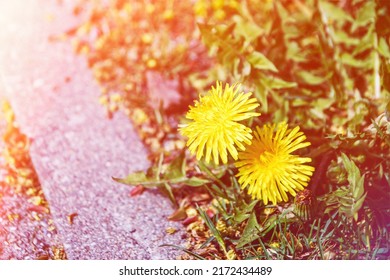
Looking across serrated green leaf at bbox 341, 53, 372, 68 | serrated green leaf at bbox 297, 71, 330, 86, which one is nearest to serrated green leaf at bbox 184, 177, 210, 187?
serrated green leaf at bbox 297, 71, 330, 86

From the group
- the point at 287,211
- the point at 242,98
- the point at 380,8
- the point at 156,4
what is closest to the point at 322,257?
the point at 287,211

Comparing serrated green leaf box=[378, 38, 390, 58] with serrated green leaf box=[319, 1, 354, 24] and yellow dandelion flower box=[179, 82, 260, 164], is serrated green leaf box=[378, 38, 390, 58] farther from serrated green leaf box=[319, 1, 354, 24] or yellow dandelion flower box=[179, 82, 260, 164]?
yellow dandelion flower box=[179, 82, 260, 164]

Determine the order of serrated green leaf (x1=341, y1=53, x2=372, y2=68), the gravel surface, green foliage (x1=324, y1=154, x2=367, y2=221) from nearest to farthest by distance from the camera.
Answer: green foliage (x1=324, y1=154, x2=367, y2=221) → the gravel surface → serrated green leaf (x1=341, y1=53, x2=372, y2=68)

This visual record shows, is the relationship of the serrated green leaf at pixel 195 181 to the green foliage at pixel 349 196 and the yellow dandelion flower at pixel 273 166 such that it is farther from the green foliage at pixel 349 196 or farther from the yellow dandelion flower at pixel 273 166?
the green foliage at pixel 349 196

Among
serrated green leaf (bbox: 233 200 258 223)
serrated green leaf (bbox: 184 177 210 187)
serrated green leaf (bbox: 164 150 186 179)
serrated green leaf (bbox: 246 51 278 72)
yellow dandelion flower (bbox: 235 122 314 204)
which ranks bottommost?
serrated green leaf (bbox: 233 200 258 223)

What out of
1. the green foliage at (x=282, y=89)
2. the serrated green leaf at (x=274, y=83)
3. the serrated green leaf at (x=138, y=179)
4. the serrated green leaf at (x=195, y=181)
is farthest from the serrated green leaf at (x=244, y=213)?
the serrated green leaf at (x=274, y=83)

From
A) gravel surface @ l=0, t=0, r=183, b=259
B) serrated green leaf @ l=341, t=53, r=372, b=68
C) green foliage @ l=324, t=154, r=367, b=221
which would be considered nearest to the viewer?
green foliage @ l=324, t=154, r=367, b=221

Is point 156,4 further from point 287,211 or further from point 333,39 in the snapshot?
point 287,211

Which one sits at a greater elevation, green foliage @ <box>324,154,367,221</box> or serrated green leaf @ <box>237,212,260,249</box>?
green foliage @ <box>324,154,367,221</box>
